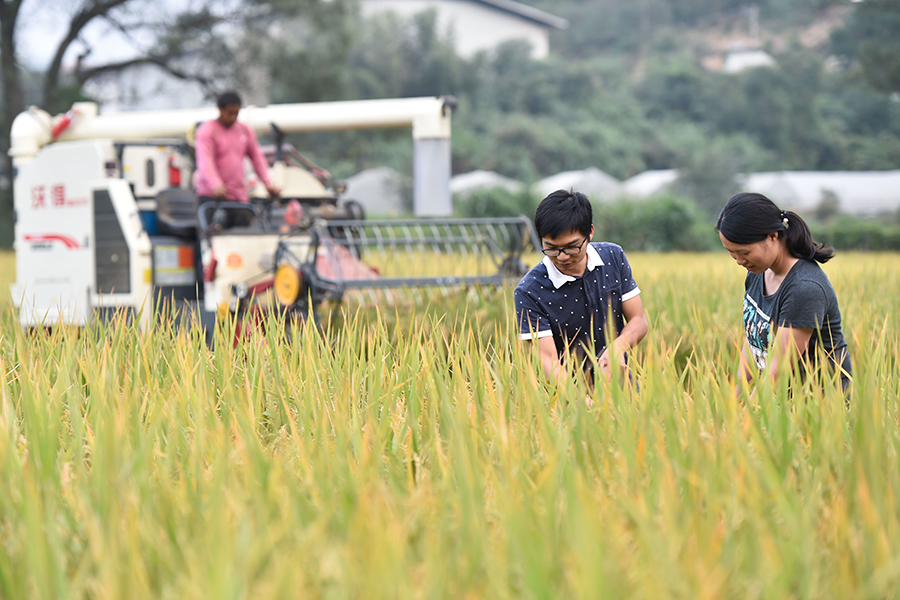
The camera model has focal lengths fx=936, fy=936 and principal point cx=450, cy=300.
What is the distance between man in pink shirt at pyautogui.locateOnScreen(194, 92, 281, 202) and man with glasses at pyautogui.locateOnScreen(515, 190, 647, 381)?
145 inches

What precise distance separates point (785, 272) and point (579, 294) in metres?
0.67

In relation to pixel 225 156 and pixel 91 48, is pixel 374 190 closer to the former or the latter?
pixel 91 48

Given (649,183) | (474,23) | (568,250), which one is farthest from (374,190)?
(568,250)

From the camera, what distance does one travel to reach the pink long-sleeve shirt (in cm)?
640

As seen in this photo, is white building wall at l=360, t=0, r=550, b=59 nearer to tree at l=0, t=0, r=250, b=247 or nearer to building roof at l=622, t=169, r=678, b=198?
building roof at l=622, t=169, r=678, b=198

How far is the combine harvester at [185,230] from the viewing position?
614cm

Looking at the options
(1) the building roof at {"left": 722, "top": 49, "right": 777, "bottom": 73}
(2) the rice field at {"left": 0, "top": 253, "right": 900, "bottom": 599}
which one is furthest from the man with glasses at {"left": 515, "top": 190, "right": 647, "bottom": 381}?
(1) the building roof at {"left": 722, "top": 49, "right": 777, "bottom": 73}

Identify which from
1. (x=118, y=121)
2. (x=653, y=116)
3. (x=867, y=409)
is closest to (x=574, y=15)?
(x=653, y=116)

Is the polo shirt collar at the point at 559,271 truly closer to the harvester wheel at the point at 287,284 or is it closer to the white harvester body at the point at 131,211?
the harvester wheel at the point at 287,284

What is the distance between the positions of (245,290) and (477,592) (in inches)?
200

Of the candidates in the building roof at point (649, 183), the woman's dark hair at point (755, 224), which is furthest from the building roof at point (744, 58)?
the woman's dark hair at point (755, 224)

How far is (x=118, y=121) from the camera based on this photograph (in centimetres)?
800

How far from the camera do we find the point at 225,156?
260 inches

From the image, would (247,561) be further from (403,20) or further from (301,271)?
(403,20)
